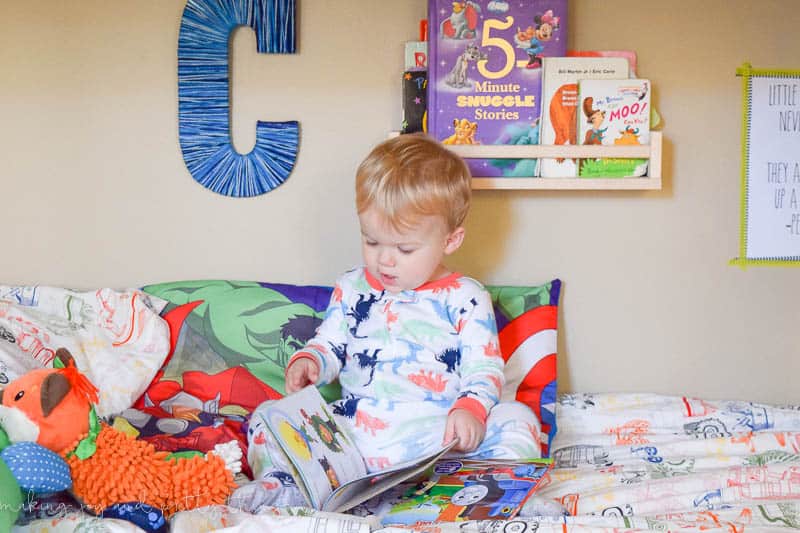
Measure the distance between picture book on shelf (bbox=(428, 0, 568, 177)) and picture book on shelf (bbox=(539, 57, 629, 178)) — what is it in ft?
0.06

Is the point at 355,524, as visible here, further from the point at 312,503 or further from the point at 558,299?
the point at 558,299

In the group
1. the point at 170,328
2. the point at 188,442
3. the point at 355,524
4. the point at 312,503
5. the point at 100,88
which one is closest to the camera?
the point at 355,524

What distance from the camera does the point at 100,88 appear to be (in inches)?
70.1

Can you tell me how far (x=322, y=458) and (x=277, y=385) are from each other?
1.49ft

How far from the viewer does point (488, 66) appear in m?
1.68

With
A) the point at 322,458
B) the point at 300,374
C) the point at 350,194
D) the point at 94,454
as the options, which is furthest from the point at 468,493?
the point at 350,194

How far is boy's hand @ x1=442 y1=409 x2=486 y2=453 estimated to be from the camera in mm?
1267

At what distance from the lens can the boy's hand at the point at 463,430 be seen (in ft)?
4.16

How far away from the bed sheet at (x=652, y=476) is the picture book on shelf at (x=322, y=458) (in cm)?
8

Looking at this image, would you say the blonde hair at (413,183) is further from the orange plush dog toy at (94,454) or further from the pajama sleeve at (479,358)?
the orange plush dog toy at (94,454)

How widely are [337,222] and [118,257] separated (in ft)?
1.65

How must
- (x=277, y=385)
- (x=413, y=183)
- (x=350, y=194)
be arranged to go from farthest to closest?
(x=350, y=194) → (x=277, y=385) → (x=413, y=183)

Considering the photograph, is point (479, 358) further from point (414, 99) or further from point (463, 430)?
point (414, 99)

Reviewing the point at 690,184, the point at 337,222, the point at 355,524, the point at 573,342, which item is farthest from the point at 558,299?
the point at 355,524
